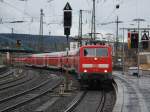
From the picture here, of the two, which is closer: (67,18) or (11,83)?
(67,18)

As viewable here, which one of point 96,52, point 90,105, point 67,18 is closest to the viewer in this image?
point 90,105

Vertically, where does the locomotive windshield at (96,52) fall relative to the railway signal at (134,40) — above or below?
below

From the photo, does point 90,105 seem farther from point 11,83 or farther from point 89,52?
point 11,83

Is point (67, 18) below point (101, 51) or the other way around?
the other way around

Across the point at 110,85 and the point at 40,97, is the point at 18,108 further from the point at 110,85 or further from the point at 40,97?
the point at 110,85

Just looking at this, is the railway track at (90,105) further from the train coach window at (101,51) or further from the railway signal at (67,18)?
the train coach window at (101,51)

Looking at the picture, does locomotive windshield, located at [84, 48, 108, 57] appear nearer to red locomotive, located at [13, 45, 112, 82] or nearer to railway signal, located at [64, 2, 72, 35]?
red locomotive, located at [13, 45, 112, 82]

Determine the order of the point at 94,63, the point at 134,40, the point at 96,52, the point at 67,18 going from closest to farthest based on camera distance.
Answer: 1. the point at 67,18
2. the point at 94,63
3. the point at 96,52
4. the point at 134,40

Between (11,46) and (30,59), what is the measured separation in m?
18.3

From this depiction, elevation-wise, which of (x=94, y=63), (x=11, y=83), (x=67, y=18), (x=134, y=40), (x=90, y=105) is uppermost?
(x=67, y=18)

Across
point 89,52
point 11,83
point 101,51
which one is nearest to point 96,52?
point 101,51

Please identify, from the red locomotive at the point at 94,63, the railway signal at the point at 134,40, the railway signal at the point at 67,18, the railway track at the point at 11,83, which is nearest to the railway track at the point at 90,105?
the railway signal at the point at 67,18

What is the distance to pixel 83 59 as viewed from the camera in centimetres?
3319

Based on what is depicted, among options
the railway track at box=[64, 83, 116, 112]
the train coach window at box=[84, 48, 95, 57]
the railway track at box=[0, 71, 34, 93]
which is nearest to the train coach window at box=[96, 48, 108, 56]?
the train coach window at box=[84, 48, 95, 57]
